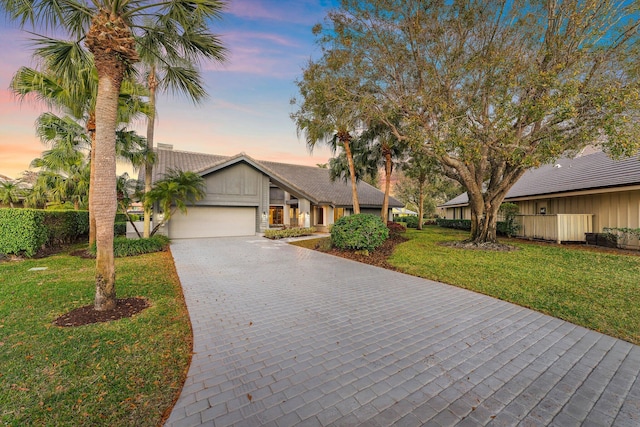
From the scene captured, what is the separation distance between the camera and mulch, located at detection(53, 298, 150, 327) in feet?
14.5

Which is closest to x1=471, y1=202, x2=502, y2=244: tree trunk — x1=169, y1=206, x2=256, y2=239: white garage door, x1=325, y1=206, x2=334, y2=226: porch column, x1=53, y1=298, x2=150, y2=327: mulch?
x1=325, y1=206, x2=334, y2=226: porch column

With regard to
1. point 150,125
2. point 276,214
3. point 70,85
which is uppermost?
point 150,125

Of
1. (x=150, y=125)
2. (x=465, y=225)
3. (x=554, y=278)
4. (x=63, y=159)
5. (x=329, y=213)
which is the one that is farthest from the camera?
(x=465, y=225)

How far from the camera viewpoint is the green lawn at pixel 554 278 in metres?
4.95

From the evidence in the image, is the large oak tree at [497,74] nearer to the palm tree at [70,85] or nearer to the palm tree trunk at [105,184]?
the palm tree at [70,85]

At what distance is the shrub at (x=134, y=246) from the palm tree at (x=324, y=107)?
8.77 meters

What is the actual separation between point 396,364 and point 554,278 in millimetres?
6683

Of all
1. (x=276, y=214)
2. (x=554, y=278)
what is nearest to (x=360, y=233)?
(x=554, y=278)

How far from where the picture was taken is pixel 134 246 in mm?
11305

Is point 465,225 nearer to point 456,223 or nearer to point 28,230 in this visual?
point 456,223

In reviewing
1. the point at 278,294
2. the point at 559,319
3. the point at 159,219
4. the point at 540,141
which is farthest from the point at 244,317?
the point at 159,219

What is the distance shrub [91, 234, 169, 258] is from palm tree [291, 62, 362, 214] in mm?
8772

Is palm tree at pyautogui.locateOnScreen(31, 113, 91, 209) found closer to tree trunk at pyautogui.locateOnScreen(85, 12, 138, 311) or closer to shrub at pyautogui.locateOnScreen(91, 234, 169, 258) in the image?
shrub at pyautogui.locateOnScreen(91, 234, 169, 258)

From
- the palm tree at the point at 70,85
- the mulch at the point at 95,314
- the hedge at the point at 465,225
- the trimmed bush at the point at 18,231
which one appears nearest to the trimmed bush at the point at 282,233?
the palm tree at the point at 70,85
